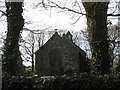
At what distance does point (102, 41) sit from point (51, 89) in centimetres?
317

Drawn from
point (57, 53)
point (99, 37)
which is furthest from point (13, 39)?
point (57, 53)

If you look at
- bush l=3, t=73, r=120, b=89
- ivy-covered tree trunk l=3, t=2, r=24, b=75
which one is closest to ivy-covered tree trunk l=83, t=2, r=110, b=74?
bush l=3, t=73, r=120, b=89

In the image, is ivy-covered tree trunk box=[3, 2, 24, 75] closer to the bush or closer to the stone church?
the bush

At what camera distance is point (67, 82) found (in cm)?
817

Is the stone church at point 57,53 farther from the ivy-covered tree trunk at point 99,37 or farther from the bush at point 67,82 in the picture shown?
the bush at point 67,82

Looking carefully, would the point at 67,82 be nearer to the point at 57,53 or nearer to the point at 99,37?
the point at 99,37

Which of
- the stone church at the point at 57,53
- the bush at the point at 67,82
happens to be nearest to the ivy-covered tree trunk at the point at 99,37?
the bush at the point at 67,82

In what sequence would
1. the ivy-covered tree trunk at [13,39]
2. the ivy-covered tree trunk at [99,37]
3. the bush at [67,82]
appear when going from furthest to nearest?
the ivy-covered tree trunk at [13,39], the ivy-covered tree trunk at [99,37], the bush at [67,82]

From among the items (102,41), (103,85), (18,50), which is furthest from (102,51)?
(18,50)

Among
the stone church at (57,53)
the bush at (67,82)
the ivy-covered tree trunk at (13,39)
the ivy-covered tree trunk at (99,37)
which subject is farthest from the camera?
the stone church at (57,53)

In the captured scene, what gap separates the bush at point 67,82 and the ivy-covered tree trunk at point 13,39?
4.62 feet

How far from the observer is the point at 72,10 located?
8.69 m

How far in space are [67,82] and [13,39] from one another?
372 cm

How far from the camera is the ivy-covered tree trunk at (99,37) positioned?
370 inches
